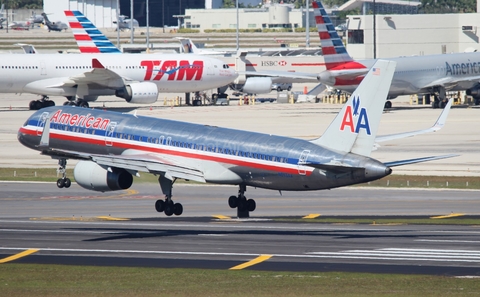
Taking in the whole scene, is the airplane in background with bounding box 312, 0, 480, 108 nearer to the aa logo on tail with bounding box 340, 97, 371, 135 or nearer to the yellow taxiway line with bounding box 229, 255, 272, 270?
the aa logo on tail with bounding box 340, 97, 371, 135

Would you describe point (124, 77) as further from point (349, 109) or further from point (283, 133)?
point (349, 109)

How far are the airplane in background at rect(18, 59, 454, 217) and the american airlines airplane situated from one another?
1956 inches

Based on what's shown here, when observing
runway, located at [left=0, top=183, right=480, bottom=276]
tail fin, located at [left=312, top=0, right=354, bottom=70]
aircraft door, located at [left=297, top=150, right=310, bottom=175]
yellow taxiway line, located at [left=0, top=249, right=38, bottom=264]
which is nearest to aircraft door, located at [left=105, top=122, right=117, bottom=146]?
runway, located at [left=0, top=183, right=480, bottom=276]

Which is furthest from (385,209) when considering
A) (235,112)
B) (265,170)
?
(235,112)

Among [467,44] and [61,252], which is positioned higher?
[467,44]

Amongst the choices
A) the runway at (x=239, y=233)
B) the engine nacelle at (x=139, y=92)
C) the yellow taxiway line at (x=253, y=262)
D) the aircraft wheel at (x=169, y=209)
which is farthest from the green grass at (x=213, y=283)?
the engine nacelle at (x=139, y=92)

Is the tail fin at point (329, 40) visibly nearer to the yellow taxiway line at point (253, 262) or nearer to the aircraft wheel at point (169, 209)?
the aircraft wheel at point (169, 209)

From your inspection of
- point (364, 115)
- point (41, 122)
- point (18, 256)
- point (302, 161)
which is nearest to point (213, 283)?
point (18, 256)

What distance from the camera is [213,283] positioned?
2761 cm

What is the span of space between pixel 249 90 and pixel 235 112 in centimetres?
2246

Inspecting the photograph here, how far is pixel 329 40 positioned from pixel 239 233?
57.1 meters

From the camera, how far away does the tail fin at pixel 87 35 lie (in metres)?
118

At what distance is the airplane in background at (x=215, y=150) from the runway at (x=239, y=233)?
2.30 m

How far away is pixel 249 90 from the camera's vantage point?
125 metres
